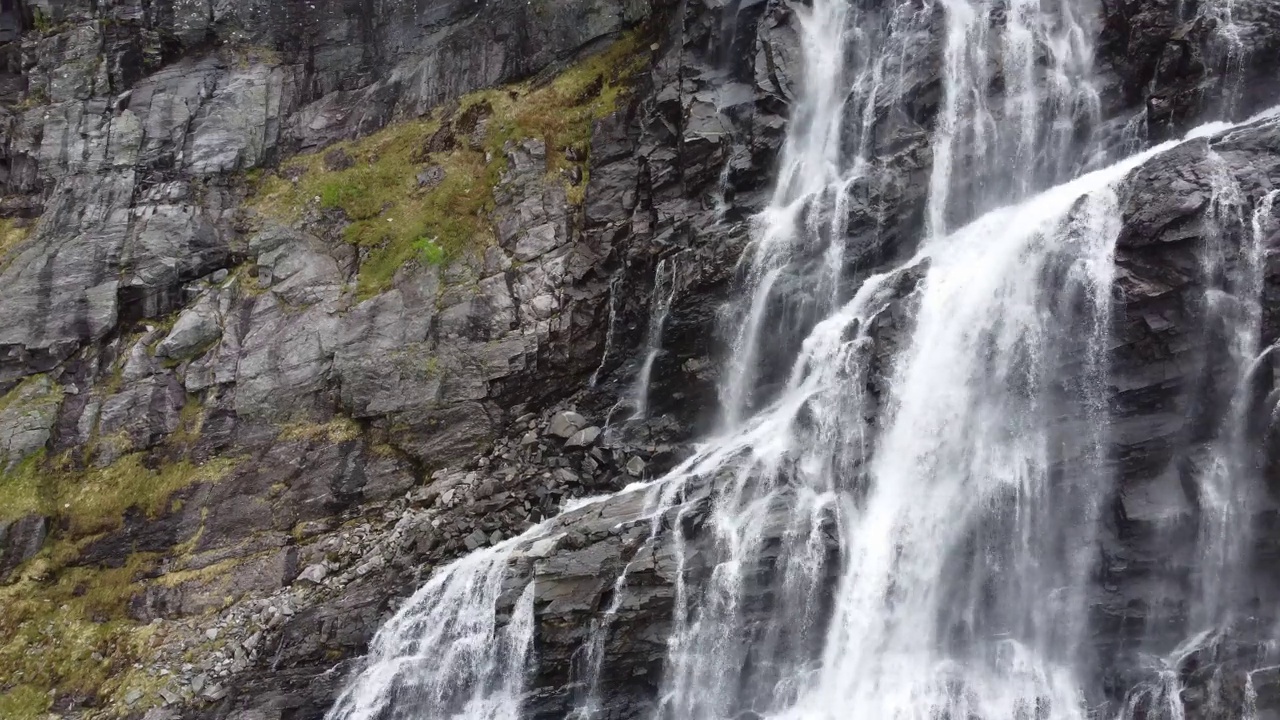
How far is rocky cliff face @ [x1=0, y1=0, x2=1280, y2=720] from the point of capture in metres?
15.5

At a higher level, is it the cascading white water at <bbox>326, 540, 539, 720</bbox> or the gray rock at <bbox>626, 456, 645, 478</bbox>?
the gray rock at <bbox>626, 456, 645, 478</bbox>

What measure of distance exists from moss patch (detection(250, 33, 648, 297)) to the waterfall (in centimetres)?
975

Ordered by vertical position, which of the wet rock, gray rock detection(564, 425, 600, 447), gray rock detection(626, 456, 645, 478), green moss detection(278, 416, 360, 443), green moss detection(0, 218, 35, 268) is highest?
green moss detection(0, 218, 35, 268)

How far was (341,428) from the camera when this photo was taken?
21422 millimetres

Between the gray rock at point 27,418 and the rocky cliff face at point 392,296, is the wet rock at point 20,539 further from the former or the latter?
the gray rock at point 27,418

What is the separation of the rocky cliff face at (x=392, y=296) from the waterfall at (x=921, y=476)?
1.65 feet

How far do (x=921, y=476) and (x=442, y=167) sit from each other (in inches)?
720

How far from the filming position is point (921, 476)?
15180 mm

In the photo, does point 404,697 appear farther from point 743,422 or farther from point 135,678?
point 743,422

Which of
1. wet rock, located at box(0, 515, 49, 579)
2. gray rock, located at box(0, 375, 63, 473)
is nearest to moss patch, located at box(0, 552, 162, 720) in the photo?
wet rock, located at box(0, 515, 49, 579)

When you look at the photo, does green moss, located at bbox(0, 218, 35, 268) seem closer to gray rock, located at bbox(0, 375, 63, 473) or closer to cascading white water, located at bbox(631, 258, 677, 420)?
gray rock, located at bbox(0, 375, 63, 473)

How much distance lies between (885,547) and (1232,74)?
11.3 m

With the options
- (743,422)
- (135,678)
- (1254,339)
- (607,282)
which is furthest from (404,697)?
(1254,339)

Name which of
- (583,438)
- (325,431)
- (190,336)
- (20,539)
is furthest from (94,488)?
(583,438)
